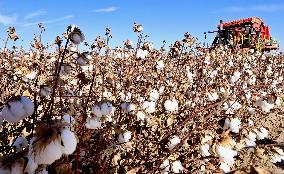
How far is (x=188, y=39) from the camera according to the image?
5426 millimetres

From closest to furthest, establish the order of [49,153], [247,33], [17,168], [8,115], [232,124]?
[49,153] < [17,168] < [8,115] < [232,124] < [247,33]

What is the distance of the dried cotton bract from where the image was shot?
1.73m

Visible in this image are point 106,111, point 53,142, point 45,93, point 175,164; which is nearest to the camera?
point 53,142

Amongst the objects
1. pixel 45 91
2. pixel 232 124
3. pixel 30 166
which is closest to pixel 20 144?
pixel 45 91

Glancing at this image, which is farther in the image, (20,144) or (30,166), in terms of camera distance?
(20,144)

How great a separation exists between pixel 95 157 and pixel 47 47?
9.32ft

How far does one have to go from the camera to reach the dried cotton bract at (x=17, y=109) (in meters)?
1.73

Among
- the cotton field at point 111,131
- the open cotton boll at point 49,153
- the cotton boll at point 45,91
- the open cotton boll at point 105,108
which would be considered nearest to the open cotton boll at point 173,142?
the cotton field at point 111,131

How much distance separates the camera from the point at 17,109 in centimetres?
173

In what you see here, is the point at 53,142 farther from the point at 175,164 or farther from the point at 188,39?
the point at 188,39

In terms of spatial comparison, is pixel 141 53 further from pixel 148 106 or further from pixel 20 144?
pixel 20 144

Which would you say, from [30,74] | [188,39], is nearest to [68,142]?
[30,74]

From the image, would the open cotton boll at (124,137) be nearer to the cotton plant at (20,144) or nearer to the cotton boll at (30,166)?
the cotton plant at (20,144)

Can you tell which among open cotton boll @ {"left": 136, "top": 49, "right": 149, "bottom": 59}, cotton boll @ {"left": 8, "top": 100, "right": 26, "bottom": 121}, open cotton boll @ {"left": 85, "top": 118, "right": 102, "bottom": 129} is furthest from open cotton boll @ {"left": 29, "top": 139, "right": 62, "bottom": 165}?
open cotton boll @ {"left": 136, "top": 49, "right": 149, "bottom": 59}
